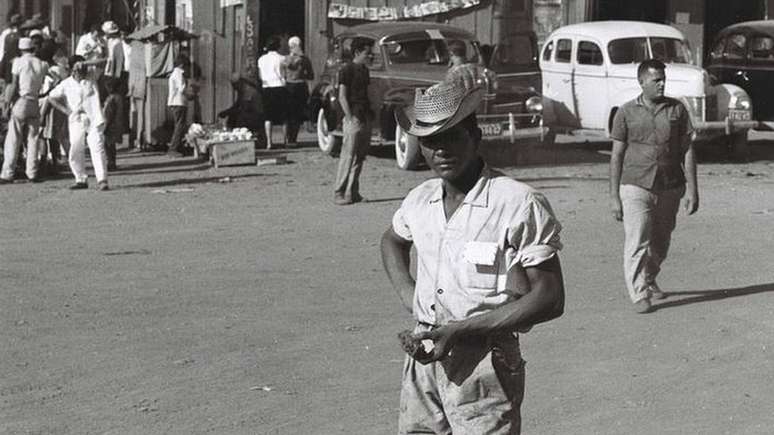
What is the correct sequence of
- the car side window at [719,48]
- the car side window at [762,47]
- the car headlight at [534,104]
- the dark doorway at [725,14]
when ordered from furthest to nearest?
the dark doorway at [725,14] → the car side window at [719,48] → the car side window at [762,47] → the car headlight at [534,104]

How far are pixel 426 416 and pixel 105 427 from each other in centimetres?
309

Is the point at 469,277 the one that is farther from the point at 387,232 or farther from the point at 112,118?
the point at 112,118

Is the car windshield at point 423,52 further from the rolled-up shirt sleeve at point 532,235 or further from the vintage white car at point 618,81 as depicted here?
the rolled-up shirt sleeve at point 532,235

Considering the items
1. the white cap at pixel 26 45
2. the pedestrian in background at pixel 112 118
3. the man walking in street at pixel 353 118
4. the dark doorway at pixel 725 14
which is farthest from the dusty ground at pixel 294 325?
the dark doorway at pixel 725 14

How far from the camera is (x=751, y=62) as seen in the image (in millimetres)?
24953

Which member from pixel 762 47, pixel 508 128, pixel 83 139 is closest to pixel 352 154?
pixel 83 139

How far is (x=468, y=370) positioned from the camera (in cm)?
485

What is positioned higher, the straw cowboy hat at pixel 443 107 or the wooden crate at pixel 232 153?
the straw cowboy hat at pixel 443 107

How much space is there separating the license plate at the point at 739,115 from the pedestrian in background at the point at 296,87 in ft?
21.1

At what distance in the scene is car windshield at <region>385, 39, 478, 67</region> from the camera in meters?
22.2

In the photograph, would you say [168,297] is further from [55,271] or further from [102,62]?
[102,62]

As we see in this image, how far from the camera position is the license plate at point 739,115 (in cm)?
2277

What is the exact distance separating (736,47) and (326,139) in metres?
6.54

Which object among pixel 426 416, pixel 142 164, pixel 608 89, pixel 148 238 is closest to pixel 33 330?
pixel 148 238
